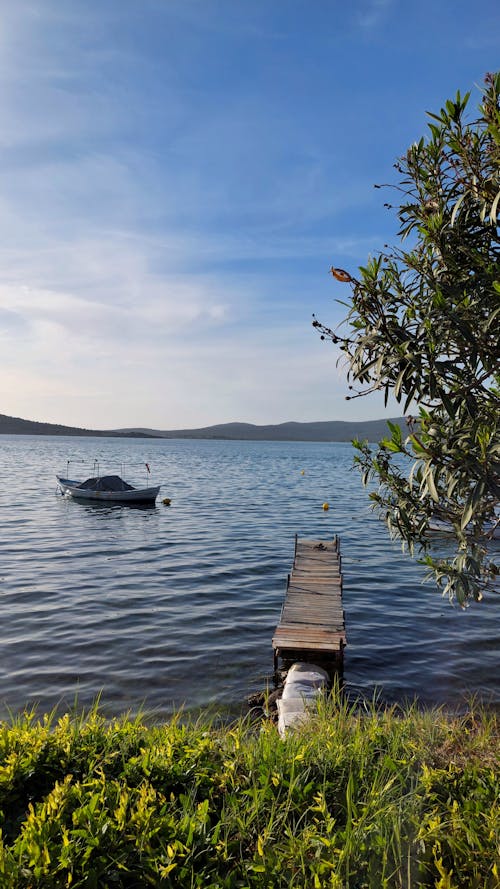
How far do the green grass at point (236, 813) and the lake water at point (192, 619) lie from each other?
6.88 meters

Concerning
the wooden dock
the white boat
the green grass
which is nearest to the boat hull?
the white boat

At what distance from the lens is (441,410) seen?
6.39m

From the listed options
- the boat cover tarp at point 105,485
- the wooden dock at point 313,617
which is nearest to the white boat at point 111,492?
the boat cover tarp at point 105,485

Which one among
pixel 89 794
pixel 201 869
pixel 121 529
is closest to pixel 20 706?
pixel 89 794

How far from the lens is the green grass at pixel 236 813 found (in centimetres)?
448

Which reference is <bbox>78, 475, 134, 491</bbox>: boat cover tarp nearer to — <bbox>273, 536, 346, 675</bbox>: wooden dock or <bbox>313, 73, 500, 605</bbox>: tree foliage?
<bbox>273, 536, 346, 675</bbox>: wooden dock

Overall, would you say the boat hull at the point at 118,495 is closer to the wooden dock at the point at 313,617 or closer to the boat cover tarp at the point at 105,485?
the boat cover tarp at the point at 105,485

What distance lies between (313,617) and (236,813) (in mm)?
10462

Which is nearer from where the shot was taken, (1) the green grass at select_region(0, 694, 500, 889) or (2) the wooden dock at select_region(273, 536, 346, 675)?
(1) the green grass at select_region(0, 694, 500, 889)

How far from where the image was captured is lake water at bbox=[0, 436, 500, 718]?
13953mm

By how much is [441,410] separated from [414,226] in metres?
2.13

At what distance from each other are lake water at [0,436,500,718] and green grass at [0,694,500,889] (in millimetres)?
6880

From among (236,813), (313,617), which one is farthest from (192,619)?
(236,813)

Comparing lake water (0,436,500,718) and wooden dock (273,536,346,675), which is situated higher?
wooden dock (273,536,346,675)
